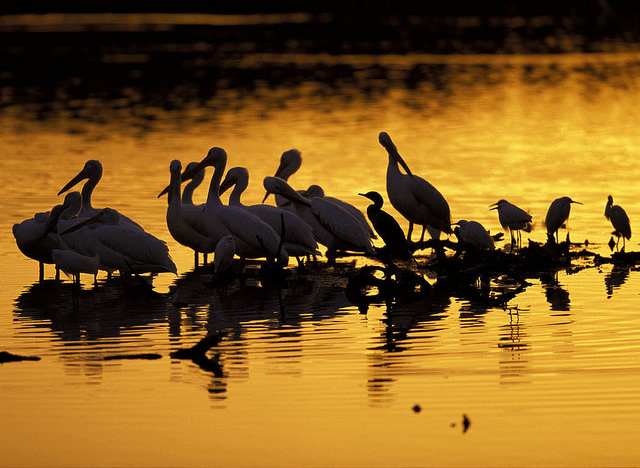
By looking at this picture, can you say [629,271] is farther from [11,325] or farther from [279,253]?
[11,325]

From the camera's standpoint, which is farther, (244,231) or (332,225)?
(332,225)

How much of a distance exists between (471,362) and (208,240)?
15.8ft

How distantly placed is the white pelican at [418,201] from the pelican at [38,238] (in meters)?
3.63

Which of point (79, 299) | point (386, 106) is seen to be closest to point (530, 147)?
point (386, 106)

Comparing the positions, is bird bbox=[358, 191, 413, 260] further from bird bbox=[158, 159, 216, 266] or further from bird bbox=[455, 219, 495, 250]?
bird bbox=[158, 159, 216, 266]

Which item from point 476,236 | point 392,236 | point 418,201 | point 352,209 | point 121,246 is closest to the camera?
point 121,246

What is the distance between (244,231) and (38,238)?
1.86 metres

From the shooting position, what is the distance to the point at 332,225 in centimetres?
1305

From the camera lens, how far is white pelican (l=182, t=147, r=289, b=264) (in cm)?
1250

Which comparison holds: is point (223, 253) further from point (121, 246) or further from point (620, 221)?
point (620, 221)

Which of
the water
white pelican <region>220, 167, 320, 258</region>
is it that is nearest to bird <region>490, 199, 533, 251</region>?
the water

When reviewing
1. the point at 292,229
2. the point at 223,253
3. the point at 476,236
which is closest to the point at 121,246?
the point at 223,253

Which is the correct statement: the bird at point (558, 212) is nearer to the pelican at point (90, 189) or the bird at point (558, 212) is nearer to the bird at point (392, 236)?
the bird at point (392, 236)

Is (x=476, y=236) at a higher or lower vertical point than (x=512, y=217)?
lower
